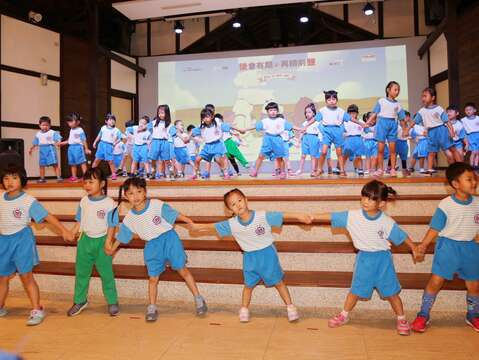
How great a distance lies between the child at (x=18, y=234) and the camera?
10.3 ft

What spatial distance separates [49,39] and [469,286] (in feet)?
34.2

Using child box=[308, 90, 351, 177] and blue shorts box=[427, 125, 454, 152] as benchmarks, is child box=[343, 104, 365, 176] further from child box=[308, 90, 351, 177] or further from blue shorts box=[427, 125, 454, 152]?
blue shorts box=[427, 125, 454, 152]

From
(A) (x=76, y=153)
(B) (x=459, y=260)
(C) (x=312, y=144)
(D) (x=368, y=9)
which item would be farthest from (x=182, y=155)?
(B) (x=459, y=260)

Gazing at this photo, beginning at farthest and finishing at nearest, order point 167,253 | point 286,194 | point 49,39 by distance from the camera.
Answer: point 49,39
point 286,194
point 167,253

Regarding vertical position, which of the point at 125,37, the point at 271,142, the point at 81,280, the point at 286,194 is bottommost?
the point at 81,280

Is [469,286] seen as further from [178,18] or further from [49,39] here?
[178,18]

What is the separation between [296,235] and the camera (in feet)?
12.7

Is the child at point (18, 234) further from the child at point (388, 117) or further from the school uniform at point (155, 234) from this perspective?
the child at point (388, 117)

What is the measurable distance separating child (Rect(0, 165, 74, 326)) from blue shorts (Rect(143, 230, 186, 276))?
2.13 ft

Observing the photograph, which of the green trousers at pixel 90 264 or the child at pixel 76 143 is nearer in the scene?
the green trousers at pixel 90 264

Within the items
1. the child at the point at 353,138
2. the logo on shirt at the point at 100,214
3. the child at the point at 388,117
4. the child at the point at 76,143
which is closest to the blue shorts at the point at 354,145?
the child at the point at 353,138

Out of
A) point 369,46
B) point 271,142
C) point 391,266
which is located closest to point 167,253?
point 391,266

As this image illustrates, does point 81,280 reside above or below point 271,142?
below

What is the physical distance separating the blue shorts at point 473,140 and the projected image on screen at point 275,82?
309 cm
